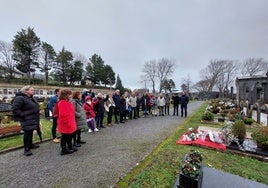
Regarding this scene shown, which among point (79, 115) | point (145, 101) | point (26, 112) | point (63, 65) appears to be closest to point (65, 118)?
point (79, 115)

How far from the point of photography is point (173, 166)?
12.0 ft

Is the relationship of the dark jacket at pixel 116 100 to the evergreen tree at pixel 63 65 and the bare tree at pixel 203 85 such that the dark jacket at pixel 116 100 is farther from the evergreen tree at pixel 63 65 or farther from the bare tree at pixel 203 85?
the bare tree at pixel 203 85

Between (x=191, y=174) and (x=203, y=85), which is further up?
(x=203, y=85)

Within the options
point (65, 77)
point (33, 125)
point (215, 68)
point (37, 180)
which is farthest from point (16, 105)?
point (215, 68)

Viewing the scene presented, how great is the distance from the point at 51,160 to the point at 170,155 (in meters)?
3.22

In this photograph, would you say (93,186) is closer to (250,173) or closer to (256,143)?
(250,173)

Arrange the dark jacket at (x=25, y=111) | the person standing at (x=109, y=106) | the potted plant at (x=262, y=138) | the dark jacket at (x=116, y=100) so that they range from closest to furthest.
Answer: the dark jacket at (x=25, y=111)
the potted plant at (x=262, y=138)
the person standing at (x=109, y=106)
the dark jacket at (x=116, y=100)

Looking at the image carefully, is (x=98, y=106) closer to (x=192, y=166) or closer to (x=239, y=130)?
(x=192, y=166)

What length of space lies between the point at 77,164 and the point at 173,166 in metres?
2.36

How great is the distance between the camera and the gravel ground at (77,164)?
3000 mm

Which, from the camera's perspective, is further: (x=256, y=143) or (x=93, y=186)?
(x=256, y=143)

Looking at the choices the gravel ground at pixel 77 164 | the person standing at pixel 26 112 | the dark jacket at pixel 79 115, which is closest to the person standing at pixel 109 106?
the gravel ground at pixel 77 164

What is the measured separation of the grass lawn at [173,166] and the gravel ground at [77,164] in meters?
0.27

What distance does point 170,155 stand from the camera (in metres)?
4.29
